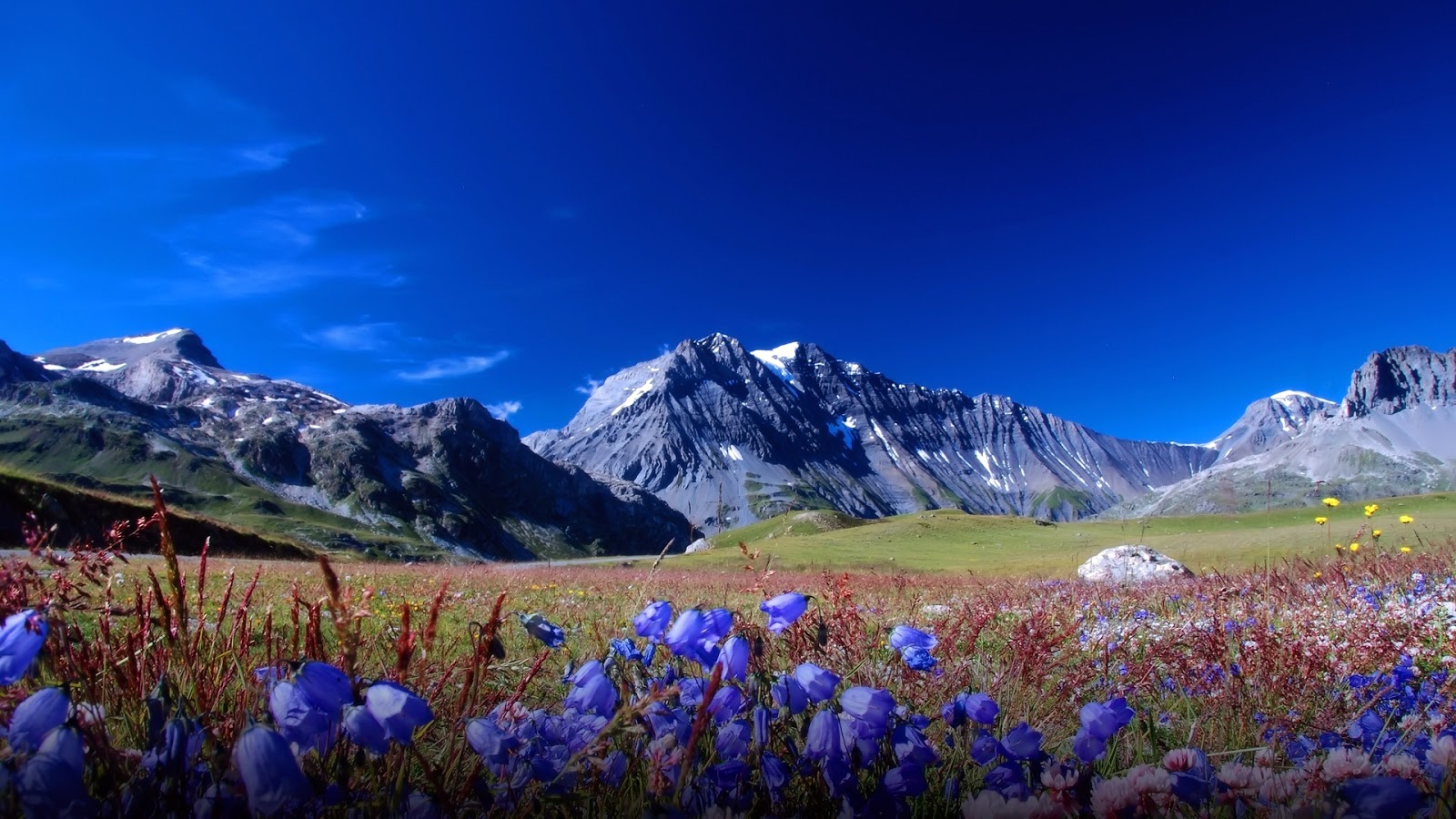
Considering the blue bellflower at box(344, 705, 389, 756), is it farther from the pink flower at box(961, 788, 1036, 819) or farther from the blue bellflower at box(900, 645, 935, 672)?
the blue bellflower at box(900, 645, 935, 672)

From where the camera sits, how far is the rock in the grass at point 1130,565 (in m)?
24.0

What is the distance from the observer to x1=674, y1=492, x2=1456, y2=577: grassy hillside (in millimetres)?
29547

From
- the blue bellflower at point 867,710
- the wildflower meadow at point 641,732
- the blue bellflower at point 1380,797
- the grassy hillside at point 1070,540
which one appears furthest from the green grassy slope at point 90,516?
the blue bellflower at point 1380,797

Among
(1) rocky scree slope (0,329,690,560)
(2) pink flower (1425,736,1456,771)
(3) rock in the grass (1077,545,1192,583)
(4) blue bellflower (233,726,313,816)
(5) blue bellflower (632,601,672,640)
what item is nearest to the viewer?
(4) blue bellflower (233,726,313,816)

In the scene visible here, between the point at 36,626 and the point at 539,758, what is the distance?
3.91ft

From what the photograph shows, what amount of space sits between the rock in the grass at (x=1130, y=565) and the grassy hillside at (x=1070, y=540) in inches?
37.8

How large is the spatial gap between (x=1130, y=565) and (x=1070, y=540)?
98.8ft

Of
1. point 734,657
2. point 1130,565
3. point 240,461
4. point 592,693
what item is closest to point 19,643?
point 592,693

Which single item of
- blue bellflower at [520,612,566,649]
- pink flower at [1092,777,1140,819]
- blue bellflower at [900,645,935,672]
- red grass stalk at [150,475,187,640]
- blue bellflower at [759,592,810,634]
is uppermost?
red grass stalk at [150,475,187,640]

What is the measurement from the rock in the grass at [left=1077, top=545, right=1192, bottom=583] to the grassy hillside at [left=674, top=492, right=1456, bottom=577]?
3.15ft

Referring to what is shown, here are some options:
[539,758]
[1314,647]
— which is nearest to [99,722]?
[539,758]

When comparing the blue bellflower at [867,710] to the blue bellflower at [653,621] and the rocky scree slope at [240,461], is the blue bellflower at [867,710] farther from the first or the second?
the rocky scree slope at [240,461]

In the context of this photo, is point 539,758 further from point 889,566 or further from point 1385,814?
point 889,566

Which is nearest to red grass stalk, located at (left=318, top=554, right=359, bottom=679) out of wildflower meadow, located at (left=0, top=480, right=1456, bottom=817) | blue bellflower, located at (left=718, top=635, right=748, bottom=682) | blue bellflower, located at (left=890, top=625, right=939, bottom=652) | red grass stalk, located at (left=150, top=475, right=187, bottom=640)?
wildflower meadow, located at (left=0, top=480, right=1456, bottom=817)
